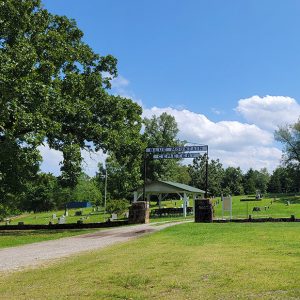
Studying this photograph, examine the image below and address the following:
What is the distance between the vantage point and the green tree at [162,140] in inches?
2633

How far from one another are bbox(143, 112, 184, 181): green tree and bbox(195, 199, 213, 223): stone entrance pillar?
125 ft

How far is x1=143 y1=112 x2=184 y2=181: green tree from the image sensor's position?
219ft

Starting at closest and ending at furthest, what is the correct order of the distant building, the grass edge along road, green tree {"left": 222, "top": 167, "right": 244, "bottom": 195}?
the grass edge along road
the distant building
green tree {"left": 222, "top": 167, "right": 244, "bottom": 195}

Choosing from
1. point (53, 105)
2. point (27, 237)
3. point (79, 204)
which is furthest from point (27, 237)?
point (79, 204)

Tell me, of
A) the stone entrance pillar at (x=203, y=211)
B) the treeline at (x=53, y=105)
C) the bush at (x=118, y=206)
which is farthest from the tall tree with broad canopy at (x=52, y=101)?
the bush at (x=118, y=206)

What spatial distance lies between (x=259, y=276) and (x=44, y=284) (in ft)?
13.0

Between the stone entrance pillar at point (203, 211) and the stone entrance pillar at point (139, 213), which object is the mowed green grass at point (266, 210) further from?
the stone entrance pillar at point (139, 213)

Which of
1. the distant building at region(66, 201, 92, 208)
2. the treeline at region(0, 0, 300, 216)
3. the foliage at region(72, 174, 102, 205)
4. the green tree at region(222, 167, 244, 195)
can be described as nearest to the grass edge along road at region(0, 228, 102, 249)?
the treeline at region(0, 0, 300, 216)

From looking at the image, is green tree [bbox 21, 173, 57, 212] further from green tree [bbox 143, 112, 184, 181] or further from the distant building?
green tree [bbox 143, 112, 184, 181]

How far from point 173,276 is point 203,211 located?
17090 mm

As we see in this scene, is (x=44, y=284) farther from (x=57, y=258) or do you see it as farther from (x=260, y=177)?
(x=260, y=177)

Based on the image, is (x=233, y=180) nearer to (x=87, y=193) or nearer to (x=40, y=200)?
(x=87, y=193)

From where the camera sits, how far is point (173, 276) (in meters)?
7.98

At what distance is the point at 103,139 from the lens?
82.2 ft
